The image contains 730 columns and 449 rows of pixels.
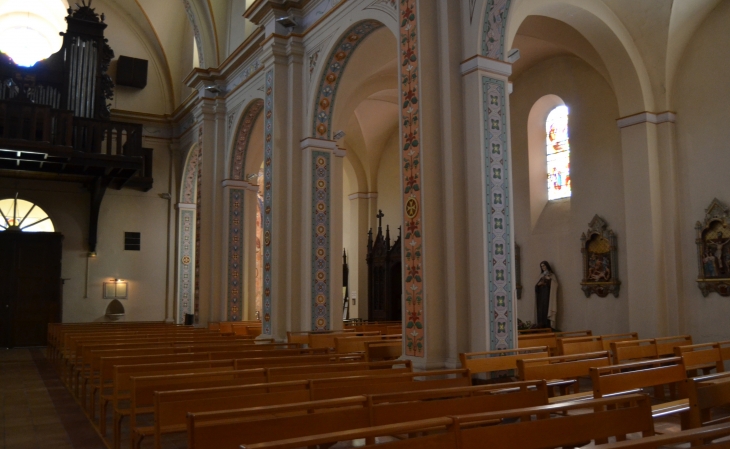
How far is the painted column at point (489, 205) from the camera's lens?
7.02m

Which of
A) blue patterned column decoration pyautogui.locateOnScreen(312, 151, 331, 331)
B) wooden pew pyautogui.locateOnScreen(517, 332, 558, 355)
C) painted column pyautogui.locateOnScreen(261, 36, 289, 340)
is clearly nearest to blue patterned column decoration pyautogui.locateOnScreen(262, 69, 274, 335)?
painted column pyautogui.locateOnScreen(261, 36, 289, 340)

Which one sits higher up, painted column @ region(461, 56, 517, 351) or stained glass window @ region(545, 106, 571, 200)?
stained glass window @ region(545, 106, 571, 200)

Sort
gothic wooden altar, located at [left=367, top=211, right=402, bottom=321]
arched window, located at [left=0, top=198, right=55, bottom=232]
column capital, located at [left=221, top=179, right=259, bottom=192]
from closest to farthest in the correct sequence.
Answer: column capital, located at [left=221, top=179, right=259, bottom=192]
gothic wooden altar, located at [left=367, top=211, right=402, bottom=321]
arched window, located at [left=0, top=198, right=55, bottom=232]

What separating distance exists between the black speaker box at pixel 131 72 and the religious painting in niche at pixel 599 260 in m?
14.0

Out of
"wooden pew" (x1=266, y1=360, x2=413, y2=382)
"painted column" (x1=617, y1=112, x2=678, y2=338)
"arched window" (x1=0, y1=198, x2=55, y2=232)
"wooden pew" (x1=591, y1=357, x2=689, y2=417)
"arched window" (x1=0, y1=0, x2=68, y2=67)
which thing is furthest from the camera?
"arched window" (x1=0, y1=0, x2=68, y2=67)

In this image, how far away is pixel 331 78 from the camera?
10.9m

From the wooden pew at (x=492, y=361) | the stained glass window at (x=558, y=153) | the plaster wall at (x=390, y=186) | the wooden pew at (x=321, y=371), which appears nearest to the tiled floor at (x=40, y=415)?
the wooden pew at (x=321, y=371)

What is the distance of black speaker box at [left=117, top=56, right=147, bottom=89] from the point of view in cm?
1889

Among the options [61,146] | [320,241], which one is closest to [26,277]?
[61,146]

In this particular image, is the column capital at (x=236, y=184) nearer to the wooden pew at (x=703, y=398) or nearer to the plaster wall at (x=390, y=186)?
the plaster wall at (x=390, y=186)

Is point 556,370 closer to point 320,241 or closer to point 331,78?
point 320,241

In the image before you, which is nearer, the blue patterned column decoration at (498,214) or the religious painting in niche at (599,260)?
the blue patterned column decoration at (498,214)

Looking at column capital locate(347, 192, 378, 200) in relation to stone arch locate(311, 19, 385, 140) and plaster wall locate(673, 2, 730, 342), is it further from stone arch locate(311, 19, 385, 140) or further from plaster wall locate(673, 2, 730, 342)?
plaster wall locate(673, 2, 730, 342)

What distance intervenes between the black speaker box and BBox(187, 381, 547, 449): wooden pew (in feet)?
57.0
